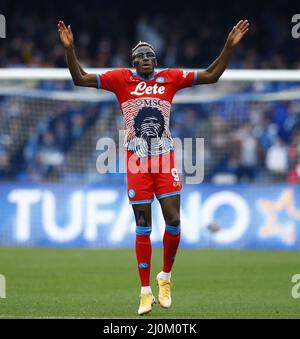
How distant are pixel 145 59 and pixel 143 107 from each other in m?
0.49

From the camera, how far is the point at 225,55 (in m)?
9.86

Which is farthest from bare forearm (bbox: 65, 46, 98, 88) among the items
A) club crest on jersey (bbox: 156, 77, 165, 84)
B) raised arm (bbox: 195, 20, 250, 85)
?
raised arm (bbox: 195, 20, 250, 85)

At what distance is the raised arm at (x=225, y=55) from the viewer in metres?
9.82

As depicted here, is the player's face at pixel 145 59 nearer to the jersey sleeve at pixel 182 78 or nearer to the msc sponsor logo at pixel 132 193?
the jersey sleeve at pixel 182 78

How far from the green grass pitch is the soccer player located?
2.44ft

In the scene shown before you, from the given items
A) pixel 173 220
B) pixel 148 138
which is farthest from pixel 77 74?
pixel 173 220

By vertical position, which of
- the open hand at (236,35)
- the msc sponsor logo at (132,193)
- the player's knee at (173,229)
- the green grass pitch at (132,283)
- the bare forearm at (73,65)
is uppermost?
the open hand at (236,35)

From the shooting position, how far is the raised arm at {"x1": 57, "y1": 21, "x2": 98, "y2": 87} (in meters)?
9.54

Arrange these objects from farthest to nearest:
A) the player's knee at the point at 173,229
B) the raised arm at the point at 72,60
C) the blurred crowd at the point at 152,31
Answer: the blurred crowd at the point at 152,31
the player's knee at the point at 173,229
the raised arm at the point at 72,60

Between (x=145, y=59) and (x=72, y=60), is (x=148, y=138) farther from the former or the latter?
(x=72, y=60)

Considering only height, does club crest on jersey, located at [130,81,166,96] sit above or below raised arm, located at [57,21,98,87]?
below

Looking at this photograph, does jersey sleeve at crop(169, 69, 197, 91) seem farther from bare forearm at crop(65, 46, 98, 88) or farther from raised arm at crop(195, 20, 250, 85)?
bare forearm at crop(65, 46, 98, 88)

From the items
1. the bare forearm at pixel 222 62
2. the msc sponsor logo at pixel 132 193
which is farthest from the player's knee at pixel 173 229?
the bare forearm at pixel 222 62

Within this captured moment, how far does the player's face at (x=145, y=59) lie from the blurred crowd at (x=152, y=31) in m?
15.4
